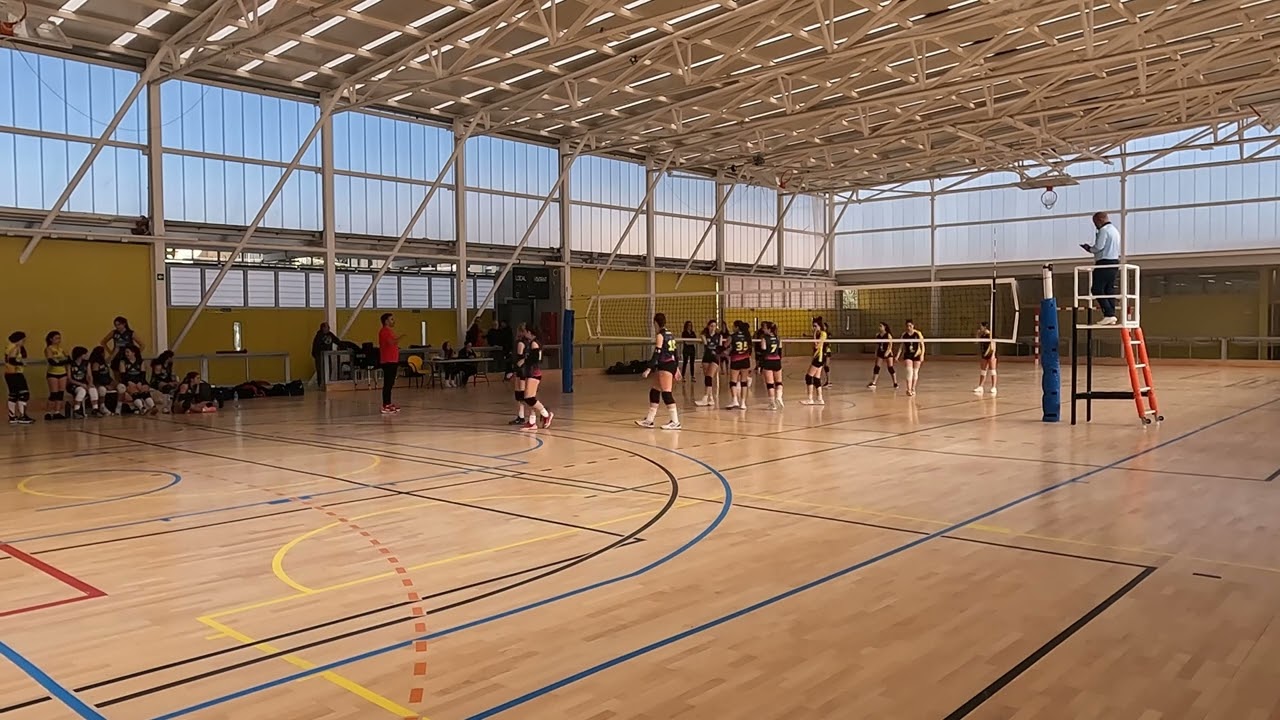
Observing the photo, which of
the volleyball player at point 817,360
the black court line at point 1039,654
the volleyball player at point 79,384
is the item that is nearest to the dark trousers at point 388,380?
the volleyball player at point 79,384

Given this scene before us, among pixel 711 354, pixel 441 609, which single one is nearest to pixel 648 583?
pixel 441 609

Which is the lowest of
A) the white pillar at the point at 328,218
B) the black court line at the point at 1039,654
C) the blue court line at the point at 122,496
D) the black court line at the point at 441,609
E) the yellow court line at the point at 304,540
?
the blue court line at the point at 122,496

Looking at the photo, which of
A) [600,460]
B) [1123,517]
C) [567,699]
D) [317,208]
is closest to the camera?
[567,699]

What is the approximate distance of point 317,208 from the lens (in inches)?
876

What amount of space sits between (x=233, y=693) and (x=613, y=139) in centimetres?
2414

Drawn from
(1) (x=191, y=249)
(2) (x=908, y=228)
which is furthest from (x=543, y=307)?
(2) (x=908, y=228)

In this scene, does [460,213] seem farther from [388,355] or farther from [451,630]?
[451,630]

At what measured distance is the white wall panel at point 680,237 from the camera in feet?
101

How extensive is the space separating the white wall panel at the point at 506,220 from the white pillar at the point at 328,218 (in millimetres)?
4130

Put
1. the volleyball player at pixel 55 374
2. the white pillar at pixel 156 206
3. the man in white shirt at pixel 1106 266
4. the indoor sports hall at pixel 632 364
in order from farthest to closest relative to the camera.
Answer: the white pillar at pixel 156 206
the volleyball player at pixel 55 374
the man in white shirt at pixel 1106 266
the indoor sports hall at pixel 632 364

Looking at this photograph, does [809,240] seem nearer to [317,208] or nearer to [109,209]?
[317,208]

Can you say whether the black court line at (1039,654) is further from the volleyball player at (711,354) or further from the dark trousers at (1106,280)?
the volleyball player at (711,354)

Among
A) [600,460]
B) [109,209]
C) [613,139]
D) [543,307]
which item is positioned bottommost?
[600,460]

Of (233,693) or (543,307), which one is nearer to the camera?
(233,693)
